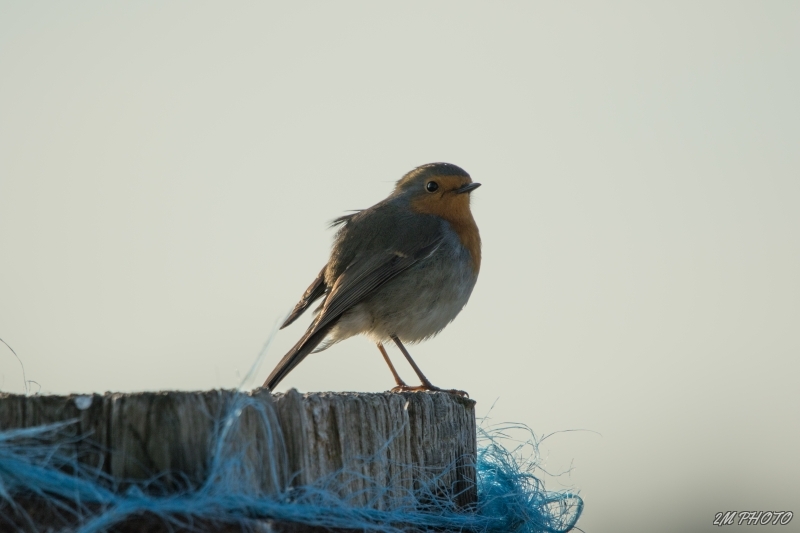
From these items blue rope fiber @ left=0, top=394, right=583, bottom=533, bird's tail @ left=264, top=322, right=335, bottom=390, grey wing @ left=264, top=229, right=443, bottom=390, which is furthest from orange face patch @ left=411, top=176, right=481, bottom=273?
blue rope fiber @ left=0, top=394, right=583, bottom=533

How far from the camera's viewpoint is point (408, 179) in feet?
26.2

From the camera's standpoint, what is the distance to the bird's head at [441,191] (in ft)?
25.0

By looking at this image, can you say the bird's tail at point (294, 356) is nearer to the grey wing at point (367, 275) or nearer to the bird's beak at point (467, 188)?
the grey wing at point (367, 275)

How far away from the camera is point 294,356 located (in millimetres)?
6199

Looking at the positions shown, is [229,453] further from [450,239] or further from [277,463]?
[450,239]

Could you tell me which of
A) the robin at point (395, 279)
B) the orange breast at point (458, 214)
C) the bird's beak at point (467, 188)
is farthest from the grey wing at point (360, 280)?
the bird's beak at point (467, 188)

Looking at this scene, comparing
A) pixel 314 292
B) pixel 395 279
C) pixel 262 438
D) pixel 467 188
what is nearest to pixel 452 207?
pixel 467 188

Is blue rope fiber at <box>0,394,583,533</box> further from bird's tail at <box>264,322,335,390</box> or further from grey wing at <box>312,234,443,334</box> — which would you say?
grey wing at <box>312,234,443,334</box>

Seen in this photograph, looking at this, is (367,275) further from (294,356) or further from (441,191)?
(441,191)

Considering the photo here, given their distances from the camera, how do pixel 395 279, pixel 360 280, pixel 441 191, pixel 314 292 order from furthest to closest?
pixel 441 191 < pixel 314 292 < pixel 395 279 < pixel 360 280

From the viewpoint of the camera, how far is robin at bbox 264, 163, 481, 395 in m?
6.97

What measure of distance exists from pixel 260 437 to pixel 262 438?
0.4 inches

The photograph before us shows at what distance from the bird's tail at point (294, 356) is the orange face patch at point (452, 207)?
150 centimetres

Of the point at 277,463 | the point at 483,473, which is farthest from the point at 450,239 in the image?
the point at 277,463
